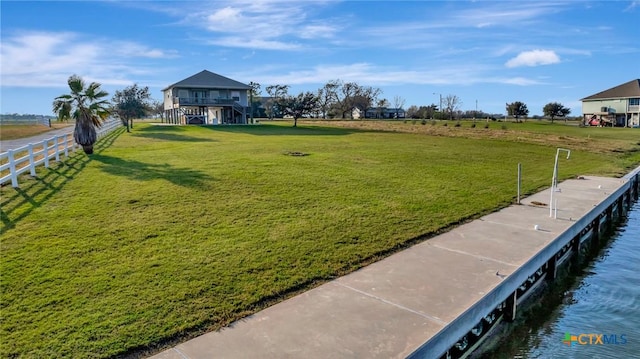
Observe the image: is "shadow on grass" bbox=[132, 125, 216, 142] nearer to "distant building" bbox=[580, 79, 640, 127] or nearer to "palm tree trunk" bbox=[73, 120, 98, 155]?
"palm tree trunk" bbox=[73, 120, 98, 155]

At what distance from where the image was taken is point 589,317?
5.72 meters

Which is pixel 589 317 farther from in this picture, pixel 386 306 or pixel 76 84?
pixel 76 84

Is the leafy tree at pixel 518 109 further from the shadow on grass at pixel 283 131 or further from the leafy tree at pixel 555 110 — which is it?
the shadow on grass at pixel 283 131

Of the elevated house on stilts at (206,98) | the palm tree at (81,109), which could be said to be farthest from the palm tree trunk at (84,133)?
the elevated house on stilts at (206,98)

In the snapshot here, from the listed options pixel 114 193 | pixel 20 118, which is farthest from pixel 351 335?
pixel 20 118

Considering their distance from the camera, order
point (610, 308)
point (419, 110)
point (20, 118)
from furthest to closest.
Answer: point (419, 110), point (20, 118), point (610, 308)

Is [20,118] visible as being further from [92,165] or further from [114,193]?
[114,193]

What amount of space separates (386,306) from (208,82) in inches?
1872

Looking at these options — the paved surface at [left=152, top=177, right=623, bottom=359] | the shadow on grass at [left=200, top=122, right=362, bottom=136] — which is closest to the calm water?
the paved surface at [left=152, top=177, right=623, bottom=359]

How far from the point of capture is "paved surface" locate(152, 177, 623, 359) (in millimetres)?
3715

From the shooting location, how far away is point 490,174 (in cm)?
1369

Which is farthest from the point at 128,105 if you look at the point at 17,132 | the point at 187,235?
the point at 187,235

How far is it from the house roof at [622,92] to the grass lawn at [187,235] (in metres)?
57.8

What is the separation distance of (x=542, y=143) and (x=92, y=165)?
2586cm
